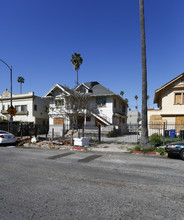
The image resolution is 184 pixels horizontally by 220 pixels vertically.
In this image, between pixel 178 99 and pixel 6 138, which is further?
pixel 178 99

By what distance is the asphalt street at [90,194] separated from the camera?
11.0 feet

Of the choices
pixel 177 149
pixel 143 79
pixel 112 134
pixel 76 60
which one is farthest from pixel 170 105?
pixel 76 60

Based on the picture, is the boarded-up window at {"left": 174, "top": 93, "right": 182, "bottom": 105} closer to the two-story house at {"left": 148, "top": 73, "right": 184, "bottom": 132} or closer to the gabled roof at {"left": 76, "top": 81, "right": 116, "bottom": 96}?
the two-story house at {"left": 148, "top": 73, "right": 184, "bottom": 132}

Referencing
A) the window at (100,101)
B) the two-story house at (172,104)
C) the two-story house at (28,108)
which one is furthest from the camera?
the two-story house at (28,108)

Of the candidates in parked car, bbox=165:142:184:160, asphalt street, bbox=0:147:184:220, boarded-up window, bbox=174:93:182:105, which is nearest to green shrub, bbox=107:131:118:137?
boarded-up window, bbox=174:93:182:105

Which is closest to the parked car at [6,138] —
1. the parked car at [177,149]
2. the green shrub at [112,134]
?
the green shrub at [112,134]

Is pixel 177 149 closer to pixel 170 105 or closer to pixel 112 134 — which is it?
pixel 170 105

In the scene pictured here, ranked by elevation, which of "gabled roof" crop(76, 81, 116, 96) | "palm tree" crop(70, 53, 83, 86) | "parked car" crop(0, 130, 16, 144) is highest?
"palm tree" crop(70, 53, 83, 86)

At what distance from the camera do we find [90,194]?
4.32 m

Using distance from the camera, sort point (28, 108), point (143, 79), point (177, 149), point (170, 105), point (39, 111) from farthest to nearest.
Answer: point (39, 111) → point (28, 108) → point (170, 105) → point (143, 79) → point (177, 149)

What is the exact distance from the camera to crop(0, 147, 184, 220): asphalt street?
11.0 feet

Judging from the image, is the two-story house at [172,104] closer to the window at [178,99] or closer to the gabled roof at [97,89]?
the window at [178,99]

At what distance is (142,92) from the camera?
1320cm

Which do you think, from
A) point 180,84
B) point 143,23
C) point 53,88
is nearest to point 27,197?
point 143,23
